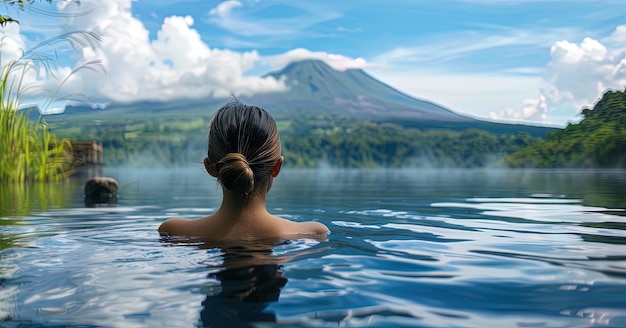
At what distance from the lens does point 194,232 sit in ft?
13.8

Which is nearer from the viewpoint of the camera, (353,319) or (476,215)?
(353,319)

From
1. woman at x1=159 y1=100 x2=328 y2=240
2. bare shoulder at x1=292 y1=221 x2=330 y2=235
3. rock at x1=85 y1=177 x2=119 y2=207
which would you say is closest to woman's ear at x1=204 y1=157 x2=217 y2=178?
woman at x1=159 y1=100 x2=328 y2=240

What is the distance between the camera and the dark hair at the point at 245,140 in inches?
145

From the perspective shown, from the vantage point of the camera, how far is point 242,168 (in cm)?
351

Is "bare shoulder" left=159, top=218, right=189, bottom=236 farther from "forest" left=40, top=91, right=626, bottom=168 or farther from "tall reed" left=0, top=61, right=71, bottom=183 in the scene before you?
"forest" left=40, top=91, right=626, bottom=168

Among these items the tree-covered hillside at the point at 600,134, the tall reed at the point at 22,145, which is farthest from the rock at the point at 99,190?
the tree-covered hillside at the point at 600,134

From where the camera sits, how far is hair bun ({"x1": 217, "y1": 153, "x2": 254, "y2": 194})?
3508 mm

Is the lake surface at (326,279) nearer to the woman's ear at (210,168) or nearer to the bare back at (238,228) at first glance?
the bare back at (238,228)

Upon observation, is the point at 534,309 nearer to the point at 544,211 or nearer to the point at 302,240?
the point at 302,240

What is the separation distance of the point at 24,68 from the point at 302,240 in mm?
10016

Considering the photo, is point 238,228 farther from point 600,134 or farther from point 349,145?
point 349,145

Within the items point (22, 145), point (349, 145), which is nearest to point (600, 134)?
point (22, 145)

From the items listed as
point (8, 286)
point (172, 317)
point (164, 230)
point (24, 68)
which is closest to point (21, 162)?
point (24, 68)

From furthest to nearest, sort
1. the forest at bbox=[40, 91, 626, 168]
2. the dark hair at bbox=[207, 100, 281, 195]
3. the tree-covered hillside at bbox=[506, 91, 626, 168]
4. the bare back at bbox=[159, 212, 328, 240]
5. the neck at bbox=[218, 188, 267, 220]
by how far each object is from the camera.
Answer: the forest at bbox=[40, 91, 626, 168] → the tree-covered hillside at bbox=[506, 91, 626, 168] → the bare back at bbox=[159, 212, 328, 240] → the neck at bbox=[218, 188, 267, 220] → the dark hair at bbox=[207, 100, 281, 195]
